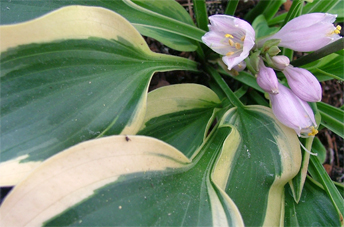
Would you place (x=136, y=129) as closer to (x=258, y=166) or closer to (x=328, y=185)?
(x=258, y=166)

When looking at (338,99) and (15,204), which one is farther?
(338,99)

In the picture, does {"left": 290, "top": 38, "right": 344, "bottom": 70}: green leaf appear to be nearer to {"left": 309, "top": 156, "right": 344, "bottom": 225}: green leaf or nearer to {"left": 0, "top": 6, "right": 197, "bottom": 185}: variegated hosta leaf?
{"left": 309, "top": 156, "right": 344, "bottom": 225}: green leaf

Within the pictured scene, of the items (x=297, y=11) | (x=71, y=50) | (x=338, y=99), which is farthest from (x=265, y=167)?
(x=338, y=99)

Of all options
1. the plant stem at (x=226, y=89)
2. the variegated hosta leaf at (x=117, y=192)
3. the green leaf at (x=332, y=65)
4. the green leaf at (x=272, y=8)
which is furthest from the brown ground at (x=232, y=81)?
the variegated hosta leaf at (x=117, y=192)

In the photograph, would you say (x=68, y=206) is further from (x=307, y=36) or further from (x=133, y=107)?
(x=307, y=36)

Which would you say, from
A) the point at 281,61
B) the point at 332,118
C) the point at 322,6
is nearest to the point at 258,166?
the point at 281,61
